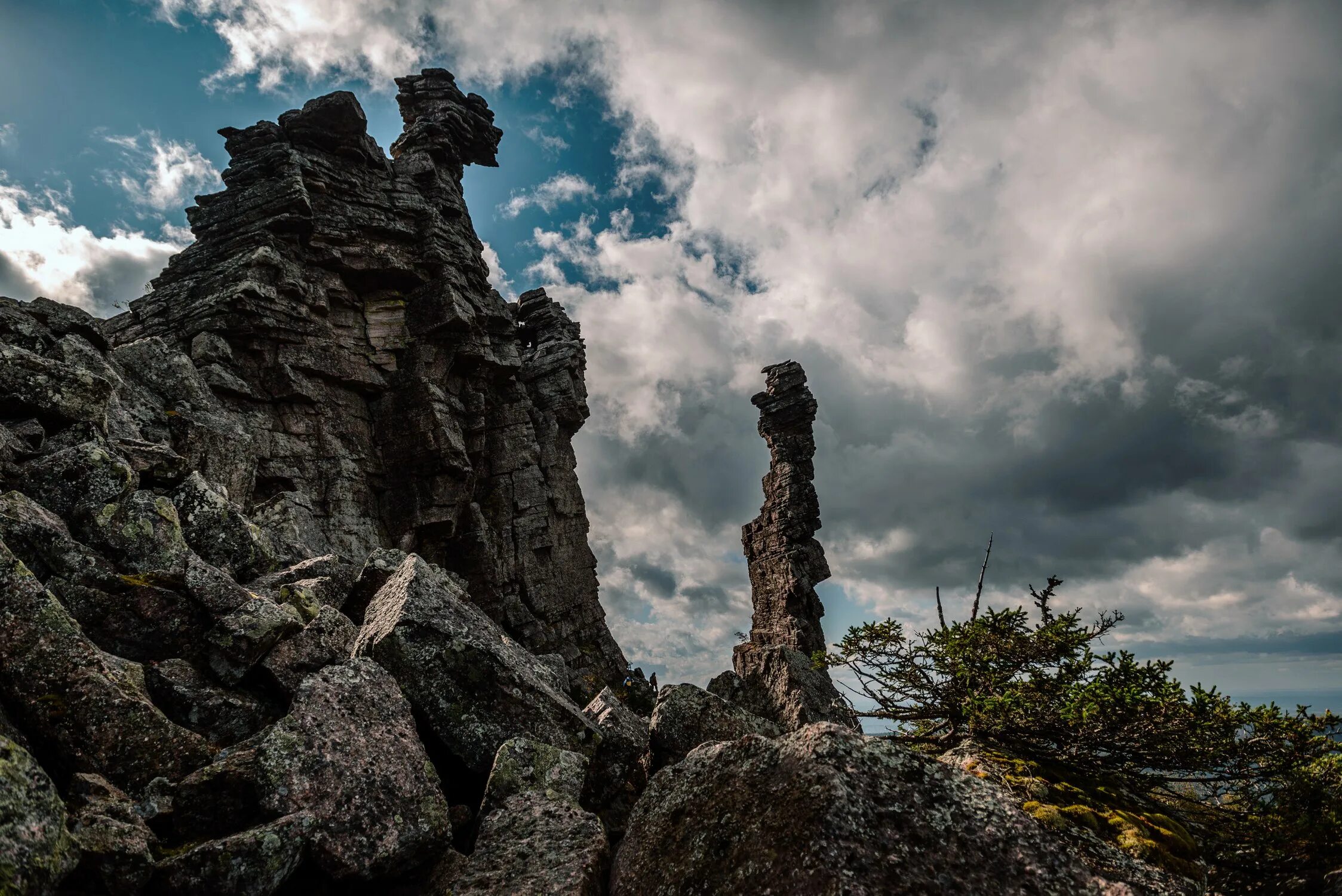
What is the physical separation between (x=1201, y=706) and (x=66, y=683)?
15.2m

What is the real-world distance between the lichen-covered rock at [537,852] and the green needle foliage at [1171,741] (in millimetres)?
5839

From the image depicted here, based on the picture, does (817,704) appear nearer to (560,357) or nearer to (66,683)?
(66,683)

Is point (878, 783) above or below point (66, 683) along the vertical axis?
below

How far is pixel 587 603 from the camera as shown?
65.7 metres

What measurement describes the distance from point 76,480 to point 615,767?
11.6m

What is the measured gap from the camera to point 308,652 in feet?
39.3

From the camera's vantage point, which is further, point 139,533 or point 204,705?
point 139,533

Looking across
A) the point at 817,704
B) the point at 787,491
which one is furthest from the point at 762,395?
the point at 817,704

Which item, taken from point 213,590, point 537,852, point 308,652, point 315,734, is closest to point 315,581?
point 213,590

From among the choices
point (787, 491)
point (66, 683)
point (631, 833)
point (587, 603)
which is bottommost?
point (631, 833)

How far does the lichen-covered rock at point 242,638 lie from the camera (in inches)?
444

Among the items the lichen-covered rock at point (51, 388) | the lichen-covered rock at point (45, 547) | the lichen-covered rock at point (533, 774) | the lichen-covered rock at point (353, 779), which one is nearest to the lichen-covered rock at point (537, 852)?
the lichen-covered rock at point (533, 774)

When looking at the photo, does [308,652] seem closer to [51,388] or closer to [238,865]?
[238,865]

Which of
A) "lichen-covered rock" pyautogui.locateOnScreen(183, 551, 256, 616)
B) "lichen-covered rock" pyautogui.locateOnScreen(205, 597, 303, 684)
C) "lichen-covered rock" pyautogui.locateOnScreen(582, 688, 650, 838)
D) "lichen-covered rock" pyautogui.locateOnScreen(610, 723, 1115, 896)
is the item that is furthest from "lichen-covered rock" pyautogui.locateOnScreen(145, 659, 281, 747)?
"lichen-covered rock" pyautogui.locateOnScreen(610, 723, 1115, 896)
